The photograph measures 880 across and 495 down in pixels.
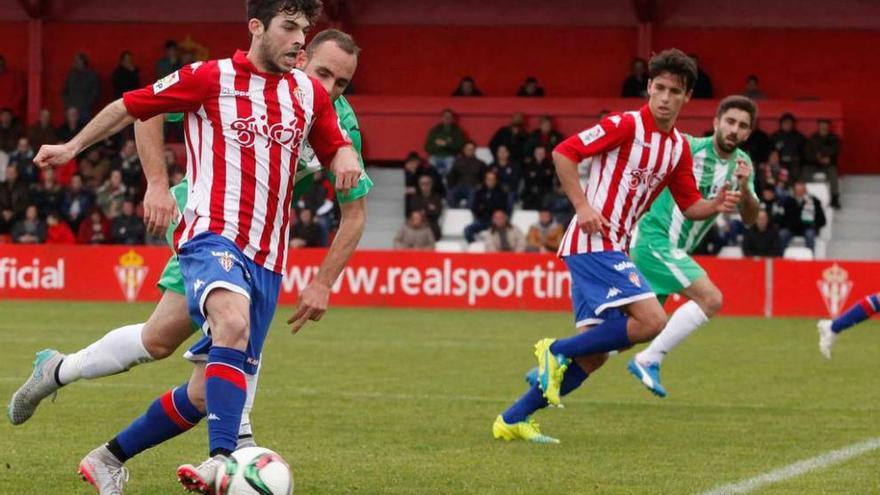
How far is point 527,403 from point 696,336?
934 centimetres

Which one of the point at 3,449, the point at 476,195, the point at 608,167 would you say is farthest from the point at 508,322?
the point at 3,449

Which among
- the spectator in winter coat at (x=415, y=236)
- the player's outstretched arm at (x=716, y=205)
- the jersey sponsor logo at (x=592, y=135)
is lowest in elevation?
the spectator in winter coat at (x=415, y=236)

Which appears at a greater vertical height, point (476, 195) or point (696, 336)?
point (476, 195)

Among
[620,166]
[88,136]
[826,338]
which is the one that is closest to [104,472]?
[88,136]

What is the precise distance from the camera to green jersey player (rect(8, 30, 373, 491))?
6.60m

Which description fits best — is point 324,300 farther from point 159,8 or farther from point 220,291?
point 159,8

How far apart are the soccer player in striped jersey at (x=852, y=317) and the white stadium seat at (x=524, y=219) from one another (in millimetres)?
11959

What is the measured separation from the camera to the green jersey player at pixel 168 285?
6.60 metres

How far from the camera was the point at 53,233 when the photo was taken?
25.2 metres

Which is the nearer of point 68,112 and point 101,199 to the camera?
point 101,199

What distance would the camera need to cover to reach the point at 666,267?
473 inches

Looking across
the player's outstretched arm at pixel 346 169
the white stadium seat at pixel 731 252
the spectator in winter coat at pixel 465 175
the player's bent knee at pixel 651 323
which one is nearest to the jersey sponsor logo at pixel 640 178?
the player's bent knee at pixel 651 323

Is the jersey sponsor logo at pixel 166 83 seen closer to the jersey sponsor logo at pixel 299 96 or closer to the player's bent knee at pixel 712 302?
the jersey sponsor logo at pixel 299 96

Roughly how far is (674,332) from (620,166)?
2.95 m
